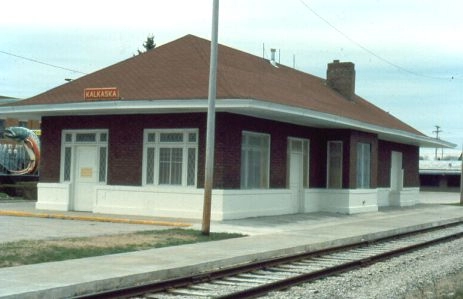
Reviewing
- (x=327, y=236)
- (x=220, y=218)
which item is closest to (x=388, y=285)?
(x=327, y=236)

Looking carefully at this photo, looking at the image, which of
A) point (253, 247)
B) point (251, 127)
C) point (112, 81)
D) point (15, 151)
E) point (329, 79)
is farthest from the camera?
point (15, 151)

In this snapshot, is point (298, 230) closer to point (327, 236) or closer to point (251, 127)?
point (327, 236)

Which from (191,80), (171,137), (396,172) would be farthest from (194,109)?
(396,172)

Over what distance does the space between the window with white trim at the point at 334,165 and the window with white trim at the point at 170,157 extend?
294 inches

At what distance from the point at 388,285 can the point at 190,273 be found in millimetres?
3247

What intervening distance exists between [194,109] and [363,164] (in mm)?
9824

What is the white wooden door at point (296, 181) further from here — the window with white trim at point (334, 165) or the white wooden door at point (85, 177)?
the white wooden door at point (85, 177)

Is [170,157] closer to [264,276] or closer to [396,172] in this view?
[264,276]

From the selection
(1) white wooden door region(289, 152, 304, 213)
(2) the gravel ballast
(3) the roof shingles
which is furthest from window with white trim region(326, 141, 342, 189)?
(2) the gravel ballast

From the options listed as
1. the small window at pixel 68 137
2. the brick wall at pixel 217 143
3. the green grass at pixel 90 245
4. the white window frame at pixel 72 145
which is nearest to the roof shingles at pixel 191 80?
the brick wall at pixel 217 143

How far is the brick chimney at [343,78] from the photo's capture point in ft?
108

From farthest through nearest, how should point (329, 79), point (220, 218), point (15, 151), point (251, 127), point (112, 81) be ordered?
point (15, 151) < point (329, 79) < point (112, 81) < point (251, 127) < point (220, 218)

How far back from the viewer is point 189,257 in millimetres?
12859

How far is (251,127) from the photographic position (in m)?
22.1
